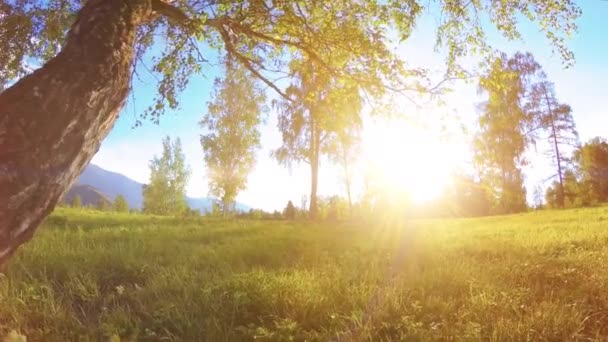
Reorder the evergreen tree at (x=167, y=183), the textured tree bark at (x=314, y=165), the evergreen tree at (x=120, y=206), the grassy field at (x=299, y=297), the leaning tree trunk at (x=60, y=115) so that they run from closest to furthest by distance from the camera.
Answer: the leaning tree trunk at (x=60, y=115), the grassy field at (x=299, y=297), the evergreen tree at (x=120, y=206), the textured tree bark at (x=314, y=165), the evergreen tree at (x=167, y=183)

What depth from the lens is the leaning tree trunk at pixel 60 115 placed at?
3.39m

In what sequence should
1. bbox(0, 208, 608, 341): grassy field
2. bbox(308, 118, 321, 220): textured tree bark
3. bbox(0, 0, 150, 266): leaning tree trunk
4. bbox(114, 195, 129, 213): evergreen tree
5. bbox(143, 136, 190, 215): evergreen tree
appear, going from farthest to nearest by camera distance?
bbox(143, 136, 190, 215): evergreen tree, bbox(308, 118, 321, 220): textured tree bark, bbox(114, 195, 129, 213): evergreen tree, bbox(0, 208, 608, 341): grassy field, bbox(0, 0, 150, 266): leaning tree trunk

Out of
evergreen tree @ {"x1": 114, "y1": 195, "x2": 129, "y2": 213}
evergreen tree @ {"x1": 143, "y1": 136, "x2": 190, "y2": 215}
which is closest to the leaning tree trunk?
evergreen tree @ {"x1": 114, "y1": 195, "x2": 129, "y2": 213}

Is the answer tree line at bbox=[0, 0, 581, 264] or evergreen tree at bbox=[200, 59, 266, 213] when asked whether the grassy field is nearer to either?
tree line at bbox=[0, 0, 581, 264]

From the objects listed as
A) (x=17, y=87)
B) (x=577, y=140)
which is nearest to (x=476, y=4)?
(x=17, y=87)

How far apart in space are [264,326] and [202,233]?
8.29 meters

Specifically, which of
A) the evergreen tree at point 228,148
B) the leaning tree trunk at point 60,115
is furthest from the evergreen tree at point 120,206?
the leaning tree trunk at point 60,115

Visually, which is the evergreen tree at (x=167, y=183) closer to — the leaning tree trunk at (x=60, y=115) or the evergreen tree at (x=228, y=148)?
the evergreen tree at (x=228, y=148)

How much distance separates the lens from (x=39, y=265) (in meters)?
6.75

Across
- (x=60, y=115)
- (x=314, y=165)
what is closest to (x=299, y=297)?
(x=60, y=115)

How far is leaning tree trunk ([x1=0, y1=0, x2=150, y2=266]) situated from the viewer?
339 cm

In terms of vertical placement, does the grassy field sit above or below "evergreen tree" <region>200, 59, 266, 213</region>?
below

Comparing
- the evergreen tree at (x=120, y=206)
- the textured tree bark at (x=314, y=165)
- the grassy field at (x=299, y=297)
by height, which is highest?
the textured tree bark at (x=314, y=165)

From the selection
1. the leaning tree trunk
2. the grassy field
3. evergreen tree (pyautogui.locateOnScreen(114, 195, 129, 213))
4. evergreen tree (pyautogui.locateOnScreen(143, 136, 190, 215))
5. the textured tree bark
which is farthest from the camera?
evergreen tree (pyautogui.locateOnScreen(143, 136, 190, 215))
